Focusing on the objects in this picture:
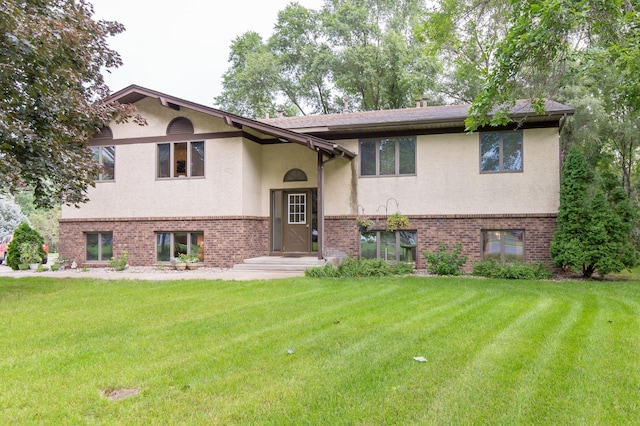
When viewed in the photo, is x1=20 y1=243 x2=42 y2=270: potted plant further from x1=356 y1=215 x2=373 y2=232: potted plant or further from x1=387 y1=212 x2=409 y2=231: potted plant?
x1=387 y1=212 x2=409 y2=231: potted plant

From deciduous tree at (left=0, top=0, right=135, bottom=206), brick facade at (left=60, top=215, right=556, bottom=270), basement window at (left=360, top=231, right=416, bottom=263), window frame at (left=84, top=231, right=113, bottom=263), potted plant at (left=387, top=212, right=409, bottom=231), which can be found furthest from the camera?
window frame at (left=84, top=231, right=113, bottom=263)

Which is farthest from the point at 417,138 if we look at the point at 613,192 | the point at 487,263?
the point at 613,192

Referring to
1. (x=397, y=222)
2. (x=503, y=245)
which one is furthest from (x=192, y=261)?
(x=503, y=245)

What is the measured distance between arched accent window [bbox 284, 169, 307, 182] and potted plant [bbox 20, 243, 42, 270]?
25.6 ft

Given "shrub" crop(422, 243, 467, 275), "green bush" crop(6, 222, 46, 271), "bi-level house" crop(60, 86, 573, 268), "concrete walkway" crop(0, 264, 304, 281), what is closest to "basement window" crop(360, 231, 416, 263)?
"bi-level house" crop(60, 86, 573, 268)

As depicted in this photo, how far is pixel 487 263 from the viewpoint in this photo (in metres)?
11.3

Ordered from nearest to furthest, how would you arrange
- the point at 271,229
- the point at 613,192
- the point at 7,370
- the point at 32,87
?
the point at 7,370 → the point at 32,87 → the point at 613,192 → the point at 271,229

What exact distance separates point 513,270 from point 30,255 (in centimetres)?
1358

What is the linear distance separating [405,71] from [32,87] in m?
19.8

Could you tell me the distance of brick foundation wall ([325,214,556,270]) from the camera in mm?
11812

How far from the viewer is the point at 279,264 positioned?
12.2 metres

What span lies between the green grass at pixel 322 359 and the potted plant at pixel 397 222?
487 centimetres

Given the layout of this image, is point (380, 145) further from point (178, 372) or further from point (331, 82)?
point (331, 82)

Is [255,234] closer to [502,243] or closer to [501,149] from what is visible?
[502,243]
